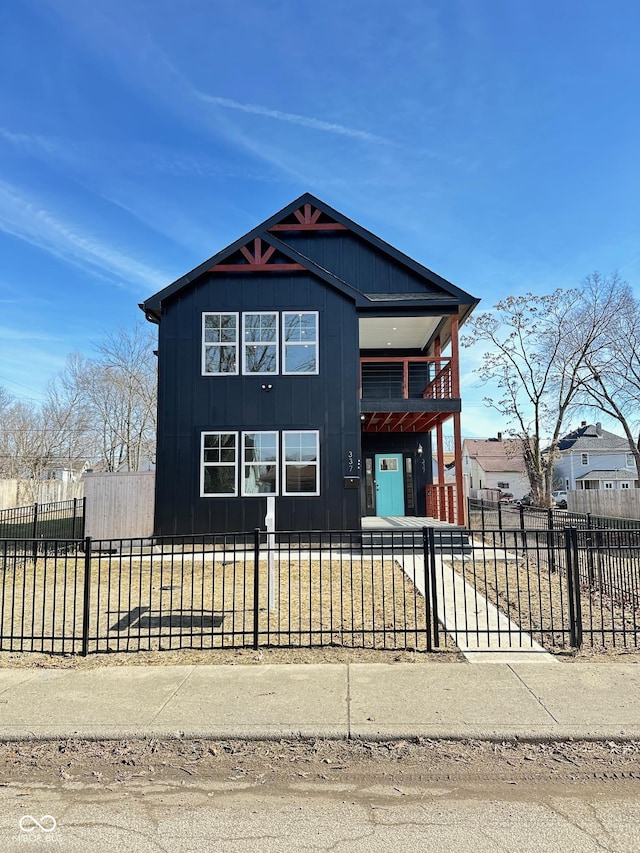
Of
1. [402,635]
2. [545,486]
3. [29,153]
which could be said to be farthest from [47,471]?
[402,635]

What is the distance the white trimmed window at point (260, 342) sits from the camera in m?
14.4

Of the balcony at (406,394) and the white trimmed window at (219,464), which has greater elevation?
the balcony at (406,394)

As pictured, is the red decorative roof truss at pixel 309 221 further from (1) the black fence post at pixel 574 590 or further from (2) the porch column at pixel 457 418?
(1) the black fence post at pixel 574 590

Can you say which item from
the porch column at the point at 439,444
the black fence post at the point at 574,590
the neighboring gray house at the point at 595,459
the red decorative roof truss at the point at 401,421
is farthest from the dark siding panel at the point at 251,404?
the neighboring gray house at the point at 595,459

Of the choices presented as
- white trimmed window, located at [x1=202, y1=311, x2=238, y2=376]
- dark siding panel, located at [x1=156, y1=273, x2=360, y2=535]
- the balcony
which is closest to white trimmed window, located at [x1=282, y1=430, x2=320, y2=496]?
dark siding panel, located at [x1=156, y1=273, x2=360, y2=535]

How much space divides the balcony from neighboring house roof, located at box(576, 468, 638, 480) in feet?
138

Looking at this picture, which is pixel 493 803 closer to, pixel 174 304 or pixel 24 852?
pixel 24 852

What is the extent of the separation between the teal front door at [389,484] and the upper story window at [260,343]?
237 inches

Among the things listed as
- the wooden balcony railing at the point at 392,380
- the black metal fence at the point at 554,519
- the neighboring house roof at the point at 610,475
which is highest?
the wooden balcony railing at the point at 392,380

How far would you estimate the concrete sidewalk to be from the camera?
4016mm

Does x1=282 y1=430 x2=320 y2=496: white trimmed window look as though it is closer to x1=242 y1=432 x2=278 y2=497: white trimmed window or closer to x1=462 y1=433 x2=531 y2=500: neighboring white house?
x1=242 y1=432 x2=278 y2=497: white trimmed window

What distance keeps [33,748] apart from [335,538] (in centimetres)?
1022

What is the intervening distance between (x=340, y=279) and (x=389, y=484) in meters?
7.70

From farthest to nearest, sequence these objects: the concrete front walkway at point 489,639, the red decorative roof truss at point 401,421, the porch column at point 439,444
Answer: the porch column at point 439,444
the red decorative roof truss at point 401,421
the concrete front walkway at point 489,639
